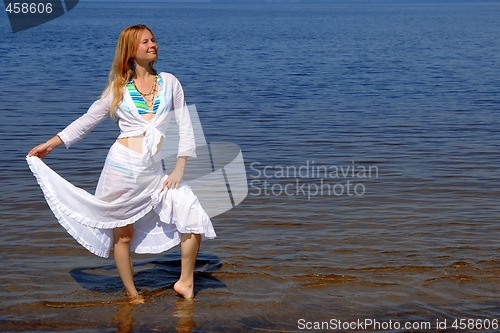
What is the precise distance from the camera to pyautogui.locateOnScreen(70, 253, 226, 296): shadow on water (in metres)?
6.35

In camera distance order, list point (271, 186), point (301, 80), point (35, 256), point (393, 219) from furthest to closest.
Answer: point (301, 80)
point (271, 186)
point (393, 219)
point (35, 256)

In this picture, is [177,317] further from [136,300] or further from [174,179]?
[174,179]

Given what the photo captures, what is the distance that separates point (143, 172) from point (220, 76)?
741 inches

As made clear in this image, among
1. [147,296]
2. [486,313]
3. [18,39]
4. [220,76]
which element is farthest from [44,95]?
[18,39]

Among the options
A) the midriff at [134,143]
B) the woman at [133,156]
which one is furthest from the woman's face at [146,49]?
the midriff at [134,143]

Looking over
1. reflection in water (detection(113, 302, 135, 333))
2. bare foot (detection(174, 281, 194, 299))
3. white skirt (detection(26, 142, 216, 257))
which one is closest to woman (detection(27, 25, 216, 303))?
white skirt (detection(26, 142, 216, 257))

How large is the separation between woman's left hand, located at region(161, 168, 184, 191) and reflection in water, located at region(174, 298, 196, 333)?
0.87 m

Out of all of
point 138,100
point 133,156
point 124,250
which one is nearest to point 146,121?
point 138,100

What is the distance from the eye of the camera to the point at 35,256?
7.09 meters

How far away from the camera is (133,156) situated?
5.49 metres

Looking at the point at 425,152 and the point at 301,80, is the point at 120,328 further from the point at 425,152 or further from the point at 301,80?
the point at 301,80

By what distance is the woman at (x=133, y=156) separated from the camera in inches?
216

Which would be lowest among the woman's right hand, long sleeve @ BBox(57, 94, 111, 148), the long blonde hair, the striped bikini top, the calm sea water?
the calm sea water

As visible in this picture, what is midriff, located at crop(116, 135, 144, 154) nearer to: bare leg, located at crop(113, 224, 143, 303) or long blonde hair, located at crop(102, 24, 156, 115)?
long blonde hair, located at crop(102, 24, 156, 115)
